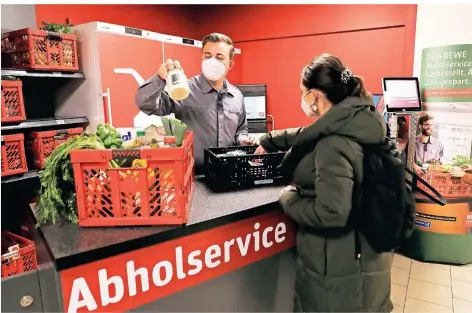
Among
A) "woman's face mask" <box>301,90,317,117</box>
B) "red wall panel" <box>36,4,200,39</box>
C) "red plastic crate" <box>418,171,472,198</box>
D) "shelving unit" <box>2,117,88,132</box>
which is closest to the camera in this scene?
"woman's face mask" <box>301,90,317,117</box>

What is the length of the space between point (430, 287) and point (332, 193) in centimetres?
241

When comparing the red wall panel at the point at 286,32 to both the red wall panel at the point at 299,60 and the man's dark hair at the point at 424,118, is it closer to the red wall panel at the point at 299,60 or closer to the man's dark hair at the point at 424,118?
the red wall panel at the point at 299,60

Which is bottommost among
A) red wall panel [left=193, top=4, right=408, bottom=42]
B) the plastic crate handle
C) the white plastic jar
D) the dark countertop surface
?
the dark countertop surface

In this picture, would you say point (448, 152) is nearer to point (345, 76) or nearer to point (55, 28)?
point (345, 76)

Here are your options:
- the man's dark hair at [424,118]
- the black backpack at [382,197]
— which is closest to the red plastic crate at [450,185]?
the man's dark hair at [424,118]

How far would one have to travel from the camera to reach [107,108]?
12.2ft

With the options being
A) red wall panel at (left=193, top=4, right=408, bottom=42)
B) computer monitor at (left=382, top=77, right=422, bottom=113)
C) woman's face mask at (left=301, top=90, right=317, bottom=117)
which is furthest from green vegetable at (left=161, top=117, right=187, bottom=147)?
red wall panel at (left=193, top=4, right=408, bottom=42)

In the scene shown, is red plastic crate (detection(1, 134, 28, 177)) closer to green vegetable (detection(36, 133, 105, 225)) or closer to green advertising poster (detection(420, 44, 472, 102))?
green vegetable (detection(36, 133, 105, 225))

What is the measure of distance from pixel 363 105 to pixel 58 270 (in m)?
1.28

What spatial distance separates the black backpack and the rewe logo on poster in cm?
49

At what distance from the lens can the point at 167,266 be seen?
4.82 ft

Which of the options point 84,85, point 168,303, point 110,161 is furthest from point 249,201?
point 84,85

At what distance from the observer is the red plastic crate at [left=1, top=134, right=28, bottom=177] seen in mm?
2939

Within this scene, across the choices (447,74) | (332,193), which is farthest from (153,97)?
(447,74)
